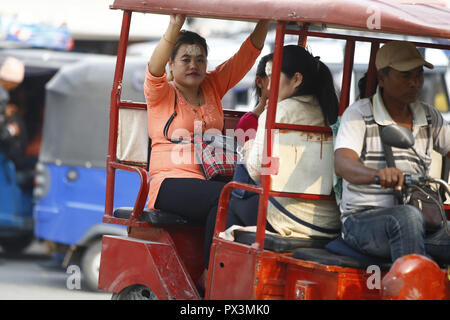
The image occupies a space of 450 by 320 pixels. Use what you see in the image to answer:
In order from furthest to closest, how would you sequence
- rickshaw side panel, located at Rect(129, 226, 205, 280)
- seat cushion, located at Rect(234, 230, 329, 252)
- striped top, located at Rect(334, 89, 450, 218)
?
rickshaw side panel, located at Rect(129, 226, 205, 280), seat cushion, located at Rect(234, 230, 329, 252), striped top, located at Rect(334, 89, 450, 218)

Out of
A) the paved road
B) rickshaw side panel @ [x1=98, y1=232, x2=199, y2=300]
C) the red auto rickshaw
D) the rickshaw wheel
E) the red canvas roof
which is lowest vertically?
the paved road

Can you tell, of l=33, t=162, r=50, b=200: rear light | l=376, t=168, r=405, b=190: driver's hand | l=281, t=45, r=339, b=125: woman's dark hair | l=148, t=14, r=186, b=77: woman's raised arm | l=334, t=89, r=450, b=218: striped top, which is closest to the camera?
l=376, t=168, r=405, b=190: driver's hand

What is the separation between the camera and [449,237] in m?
4.23

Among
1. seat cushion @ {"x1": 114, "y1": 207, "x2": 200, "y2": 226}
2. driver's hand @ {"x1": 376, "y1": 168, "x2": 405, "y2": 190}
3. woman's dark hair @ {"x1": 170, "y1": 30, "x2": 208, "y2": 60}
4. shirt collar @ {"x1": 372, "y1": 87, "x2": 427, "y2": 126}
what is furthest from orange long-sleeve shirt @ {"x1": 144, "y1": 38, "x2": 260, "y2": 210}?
driver's hand @ {"x1": 376, "y1": 168, "x2": 405, "y2": 190}

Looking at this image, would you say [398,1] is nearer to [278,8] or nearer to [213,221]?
[278,8]

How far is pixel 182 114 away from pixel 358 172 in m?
1.51

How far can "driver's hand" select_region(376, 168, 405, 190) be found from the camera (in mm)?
3879

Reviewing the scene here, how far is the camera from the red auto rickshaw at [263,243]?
3957 millimetres

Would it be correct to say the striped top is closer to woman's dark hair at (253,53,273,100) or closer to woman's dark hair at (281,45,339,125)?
woman's dark hair at (281,45,339,125)

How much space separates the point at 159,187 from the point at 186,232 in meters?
0.34

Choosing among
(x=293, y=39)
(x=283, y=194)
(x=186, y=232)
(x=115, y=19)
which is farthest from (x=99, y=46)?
(x=283, y=194)

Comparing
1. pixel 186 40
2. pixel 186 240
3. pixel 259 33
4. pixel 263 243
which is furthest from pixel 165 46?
pixel 263 243

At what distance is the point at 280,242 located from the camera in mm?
4359

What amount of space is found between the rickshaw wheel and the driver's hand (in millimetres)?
1696
